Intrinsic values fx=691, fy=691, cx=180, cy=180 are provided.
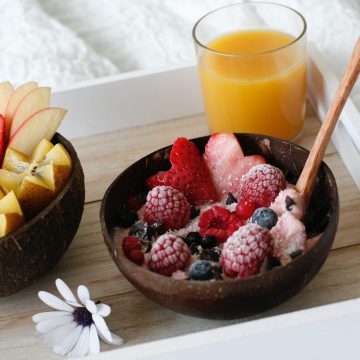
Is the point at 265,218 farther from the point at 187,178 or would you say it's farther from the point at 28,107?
the point at 28,107

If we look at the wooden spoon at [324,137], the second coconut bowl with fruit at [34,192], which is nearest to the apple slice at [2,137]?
the second coconut bowl with fruit at [34,192]

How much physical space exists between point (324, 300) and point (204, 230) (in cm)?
20

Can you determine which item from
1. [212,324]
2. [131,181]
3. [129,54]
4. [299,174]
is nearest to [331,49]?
[129,54]

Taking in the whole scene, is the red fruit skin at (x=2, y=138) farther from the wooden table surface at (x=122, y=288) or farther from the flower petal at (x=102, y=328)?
the flower petal at (x=102, y=328)

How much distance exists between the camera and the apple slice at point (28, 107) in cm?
112

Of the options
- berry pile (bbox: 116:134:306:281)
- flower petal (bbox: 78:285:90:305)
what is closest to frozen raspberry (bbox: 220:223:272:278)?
berry pile (bbox: 116:134:306:281)

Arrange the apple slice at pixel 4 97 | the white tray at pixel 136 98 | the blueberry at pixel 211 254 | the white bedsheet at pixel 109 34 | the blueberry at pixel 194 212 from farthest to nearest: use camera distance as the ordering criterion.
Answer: the white bedsheet at pixel 109 34 < the white tray at pixel 136 98 < the apple slice at pixel 4 97 < the blueberry at pixel 194 212 < the blueberry at pixel 211 254

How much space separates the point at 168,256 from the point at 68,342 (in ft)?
0.62

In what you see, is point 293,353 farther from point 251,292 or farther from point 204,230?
point 204,230

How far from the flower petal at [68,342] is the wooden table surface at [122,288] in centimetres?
2

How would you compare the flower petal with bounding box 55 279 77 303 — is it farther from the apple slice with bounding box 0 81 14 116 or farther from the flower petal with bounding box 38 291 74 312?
the apple slice with bounding box 0 81 14 116

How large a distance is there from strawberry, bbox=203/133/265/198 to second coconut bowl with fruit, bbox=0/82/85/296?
216mm

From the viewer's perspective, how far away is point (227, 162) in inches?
42.6

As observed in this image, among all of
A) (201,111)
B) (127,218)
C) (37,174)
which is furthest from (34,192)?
(201,111)
